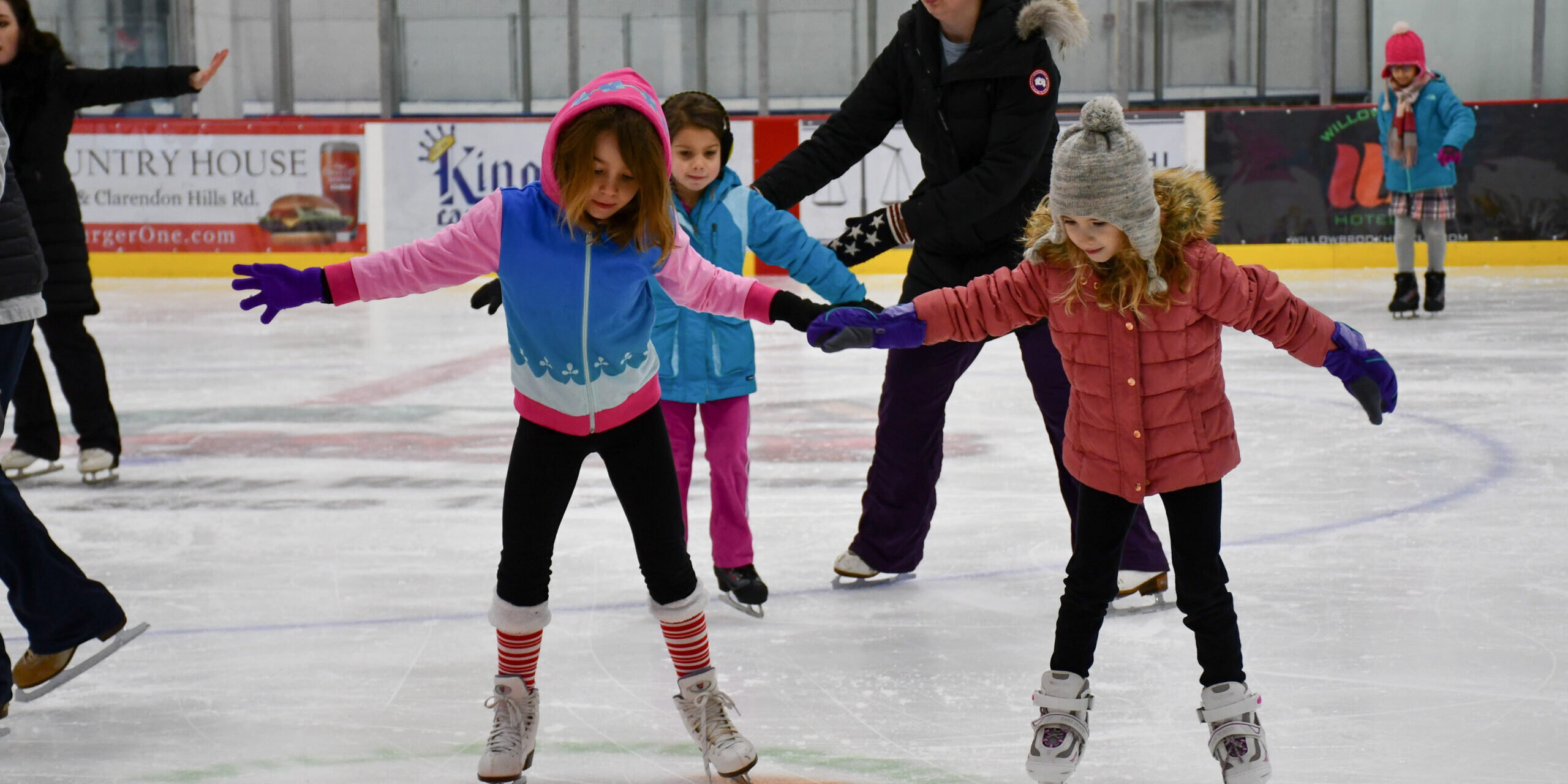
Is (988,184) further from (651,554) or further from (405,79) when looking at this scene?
(405,79)

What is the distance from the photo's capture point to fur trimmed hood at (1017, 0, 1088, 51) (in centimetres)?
291

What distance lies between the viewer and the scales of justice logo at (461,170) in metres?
10.5

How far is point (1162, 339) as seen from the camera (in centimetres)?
204

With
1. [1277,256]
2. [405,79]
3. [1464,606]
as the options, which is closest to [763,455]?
[1464,606]

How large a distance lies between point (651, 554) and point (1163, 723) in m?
0.84

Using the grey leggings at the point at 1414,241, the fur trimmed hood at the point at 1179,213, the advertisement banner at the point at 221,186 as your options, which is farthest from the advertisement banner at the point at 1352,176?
the fur trimmed hood at the point at 1179,213

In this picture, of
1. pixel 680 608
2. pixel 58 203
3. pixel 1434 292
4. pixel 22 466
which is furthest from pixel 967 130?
pixel 1434 292

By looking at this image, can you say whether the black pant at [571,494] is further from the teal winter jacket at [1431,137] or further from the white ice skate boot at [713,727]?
the teal winter jacket at [1431,137]

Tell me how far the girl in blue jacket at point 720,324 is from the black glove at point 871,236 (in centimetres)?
4

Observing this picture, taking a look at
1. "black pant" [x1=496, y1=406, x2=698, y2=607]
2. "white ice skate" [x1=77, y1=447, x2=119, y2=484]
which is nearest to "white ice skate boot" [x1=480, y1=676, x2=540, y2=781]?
"black pant" [x1=496, y1=406, x2=698, y2=607]

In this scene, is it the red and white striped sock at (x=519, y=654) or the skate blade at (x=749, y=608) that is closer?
the red and white striped sock at (x=519, y=654)

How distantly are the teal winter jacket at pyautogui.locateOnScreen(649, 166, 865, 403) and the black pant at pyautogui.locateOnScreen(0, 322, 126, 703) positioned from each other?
1083mm

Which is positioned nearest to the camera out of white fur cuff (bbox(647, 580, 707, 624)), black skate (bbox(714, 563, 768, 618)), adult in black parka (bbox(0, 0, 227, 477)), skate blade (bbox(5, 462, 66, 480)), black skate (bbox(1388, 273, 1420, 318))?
white fur cuff (bbox(647, 580, 707, 624))

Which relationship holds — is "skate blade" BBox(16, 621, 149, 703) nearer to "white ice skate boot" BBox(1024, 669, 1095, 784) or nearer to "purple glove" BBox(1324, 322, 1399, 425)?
"white ice skate boot" BBox(1024, 669, 1095, 784)
